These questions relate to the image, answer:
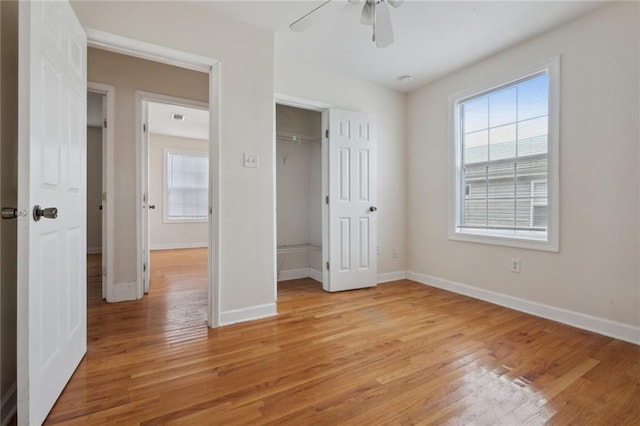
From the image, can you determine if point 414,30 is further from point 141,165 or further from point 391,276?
point 141,165

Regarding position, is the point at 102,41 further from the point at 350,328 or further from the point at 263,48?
the point at 350,328

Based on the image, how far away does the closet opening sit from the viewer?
414cm

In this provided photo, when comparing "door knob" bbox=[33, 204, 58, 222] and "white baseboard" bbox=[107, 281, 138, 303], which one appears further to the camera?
"white baseboard" bbox=[107, 281, 138, 303]

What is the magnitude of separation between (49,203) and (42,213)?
0.52ft

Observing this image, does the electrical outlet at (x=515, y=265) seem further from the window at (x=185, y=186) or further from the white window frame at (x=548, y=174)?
the window at (x=185, y=186)

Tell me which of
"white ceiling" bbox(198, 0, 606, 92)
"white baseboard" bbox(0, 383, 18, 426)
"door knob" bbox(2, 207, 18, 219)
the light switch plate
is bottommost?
"white baseboard" bbox(0, 383, 18, 426)

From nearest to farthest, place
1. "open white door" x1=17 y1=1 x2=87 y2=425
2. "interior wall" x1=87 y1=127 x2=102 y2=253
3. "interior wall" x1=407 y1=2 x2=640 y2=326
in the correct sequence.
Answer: "open white door" x1=17 y1=1 x2=87 y2=425
"interior wall" x1=407 y1=2 x2=640 y2=326
"interior wall" x1=87 y1=127 x2=102 y2=253

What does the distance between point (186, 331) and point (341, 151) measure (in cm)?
242

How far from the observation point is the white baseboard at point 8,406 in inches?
52.9

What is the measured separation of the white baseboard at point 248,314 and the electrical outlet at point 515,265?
7.65ft

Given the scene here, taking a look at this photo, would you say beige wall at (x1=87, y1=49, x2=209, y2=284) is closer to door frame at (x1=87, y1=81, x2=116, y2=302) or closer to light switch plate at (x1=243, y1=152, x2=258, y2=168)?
door frame at (x1=87, y1=81, x2=116, y2=302)

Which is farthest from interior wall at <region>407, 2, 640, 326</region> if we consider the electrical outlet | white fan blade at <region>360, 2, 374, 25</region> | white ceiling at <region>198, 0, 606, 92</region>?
white fan blade at <region>360, 2, 374, 25</region>

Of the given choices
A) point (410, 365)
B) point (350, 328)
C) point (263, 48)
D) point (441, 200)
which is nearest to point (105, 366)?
point (350, 328)

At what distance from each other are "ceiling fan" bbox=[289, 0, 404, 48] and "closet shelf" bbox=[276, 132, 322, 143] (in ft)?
6.08
